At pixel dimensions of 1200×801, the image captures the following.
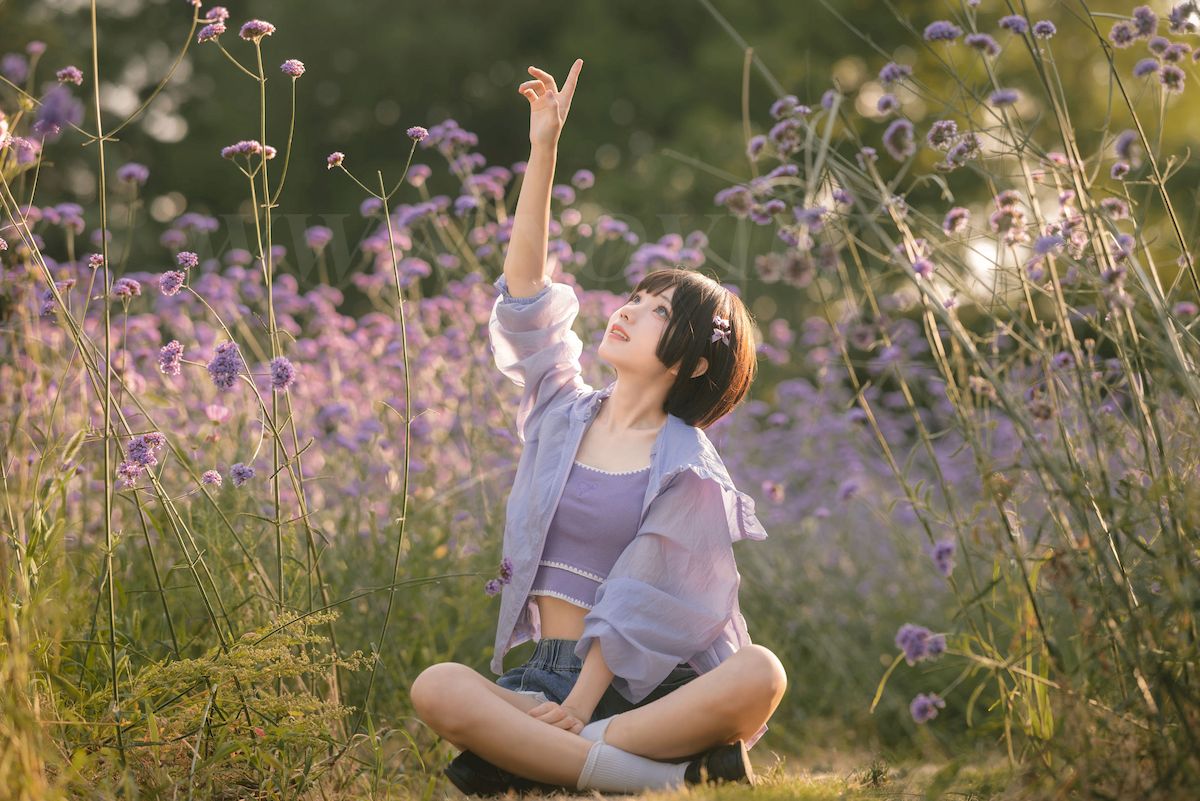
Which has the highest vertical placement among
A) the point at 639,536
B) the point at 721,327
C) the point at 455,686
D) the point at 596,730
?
the point at 721,327

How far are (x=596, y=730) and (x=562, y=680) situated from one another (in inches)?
7.4

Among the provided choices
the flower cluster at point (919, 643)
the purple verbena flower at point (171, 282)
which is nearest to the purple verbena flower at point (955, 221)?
the flower cluster at point (919, 643)

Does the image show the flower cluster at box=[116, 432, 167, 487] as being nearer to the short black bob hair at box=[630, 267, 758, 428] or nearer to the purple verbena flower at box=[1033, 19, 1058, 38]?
the short black bob hair at box=[630, 267, 758, 428]

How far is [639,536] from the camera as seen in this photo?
282 cm

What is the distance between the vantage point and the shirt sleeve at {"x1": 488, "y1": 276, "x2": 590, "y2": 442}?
3.07 meters

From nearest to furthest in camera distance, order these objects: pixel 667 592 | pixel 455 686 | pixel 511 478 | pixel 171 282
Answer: pixel 171 282
pixel 455 686
pixel 667 592
pixel 511 478

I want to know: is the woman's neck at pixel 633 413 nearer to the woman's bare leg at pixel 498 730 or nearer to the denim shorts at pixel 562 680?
the denim shorts at pixel 562 680

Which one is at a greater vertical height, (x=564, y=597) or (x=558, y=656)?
(x=564, y=597)

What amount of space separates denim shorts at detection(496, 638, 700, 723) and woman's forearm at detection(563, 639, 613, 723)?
77mm

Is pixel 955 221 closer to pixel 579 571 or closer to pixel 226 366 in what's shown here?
pixel 579 571

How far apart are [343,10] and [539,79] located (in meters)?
11.6

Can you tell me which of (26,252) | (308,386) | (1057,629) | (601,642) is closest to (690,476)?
(601,642)

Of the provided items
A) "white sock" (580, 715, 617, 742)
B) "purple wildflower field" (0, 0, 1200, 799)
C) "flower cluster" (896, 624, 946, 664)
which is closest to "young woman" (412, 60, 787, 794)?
"white sock" (580, 715, 617, 742)

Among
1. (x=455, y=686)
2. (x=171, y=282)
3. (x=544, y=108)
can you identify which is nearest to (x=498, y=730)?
(x=455, y=686)
